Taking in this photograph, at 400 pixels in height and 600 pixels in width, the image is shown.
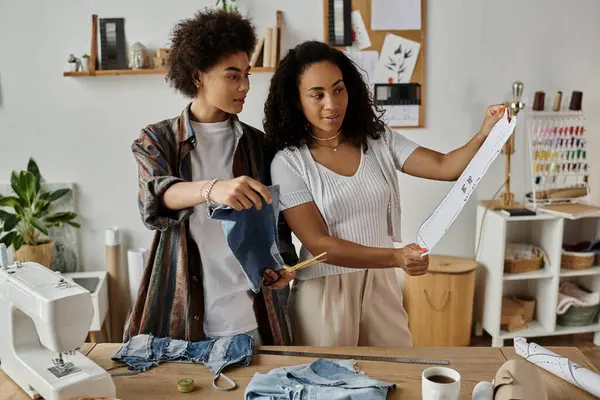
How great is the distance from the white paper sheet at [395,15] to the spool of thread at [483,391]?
2569 mm

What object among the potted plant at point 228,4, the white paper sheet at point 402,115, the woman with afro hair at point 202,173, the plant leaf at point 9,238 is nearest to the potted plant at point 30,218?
the plant leaf at point 9,238

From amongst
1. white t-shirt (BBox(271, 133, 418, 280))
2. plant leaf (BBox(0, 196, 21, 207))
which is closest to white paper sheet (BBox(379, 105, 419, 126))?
white t-shirt (BBox(271, 133, 418, 280))

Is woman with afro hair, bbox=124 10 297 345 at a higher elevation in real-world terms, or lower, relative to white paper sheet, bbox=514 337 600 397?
higher

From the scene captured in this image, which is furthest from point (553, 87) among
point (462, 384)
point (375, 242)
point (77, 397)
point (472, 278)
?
point (77, 397)

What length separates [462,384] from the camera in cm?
149

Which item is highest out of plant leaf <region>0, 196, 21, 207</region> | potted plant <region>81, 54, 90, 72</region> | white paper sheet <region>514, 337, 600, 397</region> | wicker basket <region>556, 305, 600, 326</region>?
potted plant <region>81, 54, 90, 72</region>

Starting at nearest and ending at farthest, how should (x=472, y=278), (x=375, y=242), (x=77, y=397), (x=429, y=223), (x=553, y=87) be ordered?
(x=77, y=397) < (x=429, y=223) < (x=375, y=242) < (x=472, y=278) < (x=553, y=87)

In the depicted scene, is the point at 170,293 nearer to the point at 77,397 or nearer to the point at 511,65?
the point at 77,397

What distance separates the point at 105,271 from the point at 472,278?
83.7 inches

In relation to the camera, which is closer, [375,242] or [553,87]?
[375,242]

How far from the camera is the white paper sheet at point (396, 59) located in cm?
356

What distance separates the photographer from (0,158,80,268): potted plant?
3.28m

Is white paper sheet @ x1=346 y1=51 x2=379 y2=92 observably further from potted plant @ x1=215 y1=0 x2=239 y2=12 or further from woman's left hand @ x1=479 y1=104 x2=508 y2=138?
woman's left hand @ x1=479 y1=104 x2=508 y2=138

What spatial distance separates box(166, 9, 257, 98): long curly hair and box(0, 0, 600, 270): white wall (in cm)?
178
